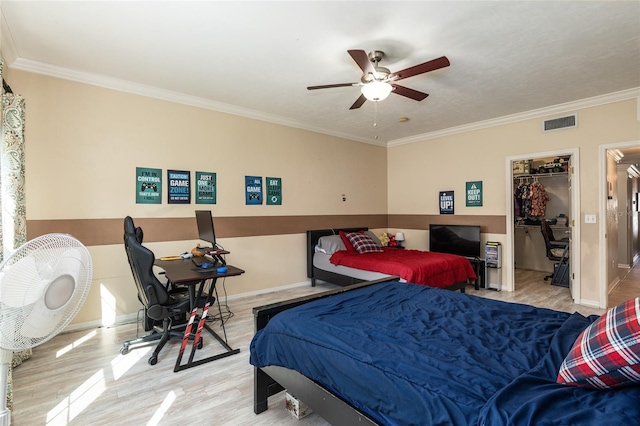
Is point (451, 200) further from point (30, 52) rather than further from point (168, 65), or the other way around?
point (30, 52)

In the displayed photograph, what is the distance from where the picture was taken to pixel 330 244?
16.6 ft

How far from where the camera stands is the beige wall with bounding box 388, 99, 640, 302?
4.05 metres

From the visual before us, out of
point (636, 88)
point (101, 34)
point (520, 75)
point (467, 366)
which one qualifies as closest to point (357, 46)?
point (520, 75)

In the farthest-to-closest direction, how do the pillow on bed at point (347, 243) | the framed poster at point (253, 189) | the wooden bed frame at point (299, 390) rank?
the pillow on bed at point (347, 243), the framed poster at point (253, 189), the wooden bed frame at point (299, 390)

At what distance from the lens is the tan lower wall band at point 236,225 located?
3.37 metres

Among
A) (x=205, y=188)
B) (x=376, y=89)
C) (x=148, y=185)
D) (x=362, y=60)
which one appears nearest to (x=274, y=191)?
(x=205, y=188)

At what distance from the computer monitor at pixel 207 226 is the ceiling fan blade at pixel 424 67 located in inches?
88.9

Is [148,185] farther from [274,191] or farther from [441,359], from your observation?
[441,359]

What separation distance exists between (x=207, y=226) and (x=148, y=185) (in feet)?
3.80

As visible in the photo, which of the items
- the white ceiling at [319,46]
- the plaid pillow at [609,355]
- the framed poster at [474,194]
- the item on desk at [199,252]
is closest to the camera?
→ the plaid pillow at [609,355]

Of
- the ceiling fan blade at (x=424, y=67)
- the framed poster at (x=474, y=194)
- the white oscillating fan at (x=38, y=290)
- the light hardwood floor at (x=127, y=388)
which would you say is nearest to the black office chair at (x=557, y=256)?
the framed poster at (x=474, y=194)

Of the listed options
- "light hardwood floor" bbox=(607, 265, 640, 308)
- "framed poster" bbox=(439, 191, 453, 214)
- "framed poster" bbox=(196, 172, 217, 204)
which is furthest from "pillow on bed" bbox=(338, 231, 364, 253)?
"light hardwood floor" bbox=(607, 265, 640, 308)

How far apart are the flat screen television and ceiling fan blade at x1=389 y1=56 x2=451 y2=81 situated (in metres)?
3.40

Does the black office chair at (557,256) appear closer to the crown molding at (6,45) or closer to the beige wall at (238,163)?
the beige wall at (238,163)
